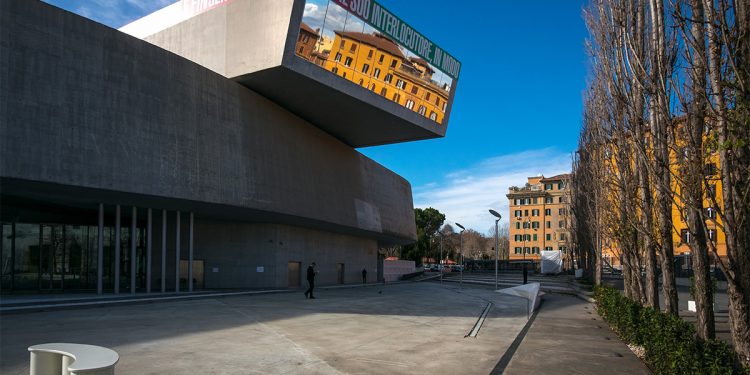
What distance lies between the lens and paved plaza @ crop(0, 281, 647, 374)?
29.9 feet

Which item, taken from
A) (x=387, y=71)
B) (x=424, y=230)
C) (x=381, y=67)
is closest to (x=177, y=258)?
(x=381, y=67)

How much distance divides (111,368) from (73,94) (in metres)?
16.5

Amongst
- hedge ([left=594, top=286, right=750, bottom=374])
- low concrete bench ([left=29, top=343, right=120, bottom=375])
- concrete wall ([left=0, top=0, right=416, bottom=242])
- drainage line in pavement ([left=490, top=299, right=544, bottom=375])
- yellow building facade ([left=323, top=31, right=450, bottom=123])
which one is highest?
yellow building facade ([left=323, top=31, right=450, bottom=123])

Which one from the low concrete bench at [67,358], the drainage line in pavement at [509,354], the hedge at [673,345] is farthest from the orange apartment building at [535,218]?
the low concrete bench at [67,358]

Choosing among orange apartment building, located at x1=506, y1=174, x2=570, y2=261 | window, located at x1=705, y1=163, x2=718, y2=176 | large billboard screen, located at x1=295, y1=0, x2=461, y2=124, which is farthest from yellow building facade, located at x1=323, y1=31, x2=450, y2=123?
orange apartment building, located at x1=506, y1=174, x2=570, y2=261

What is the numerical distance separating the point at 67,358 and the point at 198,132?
18.7 metres

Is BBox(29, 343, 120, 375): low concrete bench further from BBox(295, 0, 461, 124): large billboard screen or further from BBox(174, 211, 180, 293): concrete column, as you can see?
BBox(174, 211, 180, 293): concrete column

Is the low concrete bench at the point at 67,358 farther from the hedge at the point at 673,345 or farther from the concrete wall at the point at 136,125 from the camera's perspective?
the concrete wall at the point at 136,125

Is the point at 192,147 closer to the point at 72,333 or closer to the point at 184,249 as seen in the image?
the point at 184,249

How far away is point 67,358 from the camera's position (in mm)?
5406

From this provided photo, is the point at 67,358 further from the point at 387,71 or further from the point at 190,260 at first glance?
the point at 387,71

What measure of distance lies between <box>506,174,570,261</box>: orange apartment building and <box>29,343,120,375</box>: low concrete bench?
89.7m

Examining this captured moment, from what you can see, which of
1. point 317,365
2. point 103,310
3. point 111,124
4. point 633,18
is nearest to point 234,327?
point 317,365

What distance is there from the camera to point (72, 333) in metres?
11.8
